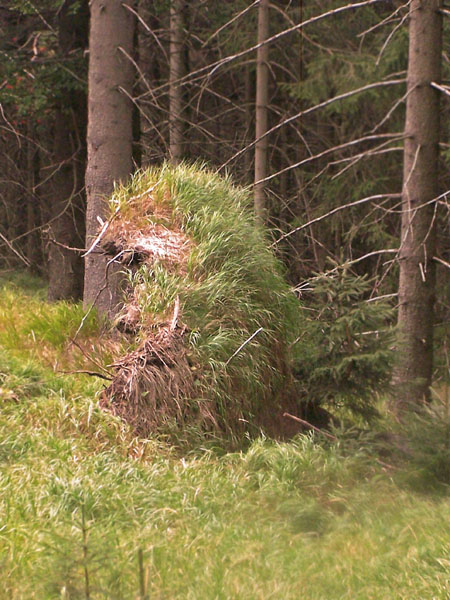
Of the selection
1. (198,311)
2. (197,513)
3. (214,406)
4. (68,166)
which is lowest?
(197,513)

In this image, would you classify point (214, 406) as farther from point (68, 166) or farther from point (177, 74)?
point (177, 74)

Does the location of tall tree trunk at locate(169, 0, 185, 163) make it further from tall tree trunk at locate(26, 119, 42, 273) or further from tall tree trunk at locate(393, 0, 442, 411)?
tall tree trunk at locate(26, 119, 42, 273)

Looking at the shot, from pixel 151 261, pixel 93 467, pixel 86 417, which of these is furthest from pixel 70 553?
pixel 151 261

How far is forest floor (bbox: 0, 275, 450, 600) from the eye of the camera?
347 cm

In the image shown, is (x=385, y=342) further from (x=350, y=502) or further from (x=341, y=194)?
(x=341, y=194)

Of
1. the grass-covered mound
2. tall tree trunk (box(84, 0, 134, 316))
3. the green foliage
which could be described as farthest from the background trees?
the grass-covered mound

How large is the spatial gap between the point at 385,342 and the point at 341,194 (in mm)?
9775

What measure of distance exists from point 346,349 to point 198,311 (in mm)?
1231

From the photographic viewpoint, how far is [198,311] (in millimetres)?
6227

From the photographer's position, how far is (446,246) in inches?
664

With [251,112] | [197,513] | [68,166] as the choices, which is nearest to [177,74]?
[68,166]

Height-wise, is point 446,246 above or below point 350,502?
above

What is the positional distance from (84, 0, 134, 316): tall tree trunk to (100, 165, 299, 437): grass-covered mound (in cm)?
197

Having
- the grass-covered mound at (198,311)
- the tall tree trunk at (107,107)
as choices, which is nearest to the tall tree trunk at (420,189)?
the grass-covered mound at (198,311)
